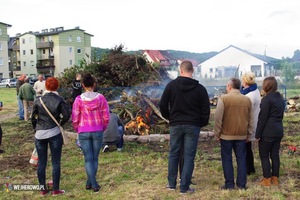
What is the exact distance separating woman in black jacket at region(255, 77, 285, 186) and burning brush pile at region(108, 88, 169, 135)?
423 cm

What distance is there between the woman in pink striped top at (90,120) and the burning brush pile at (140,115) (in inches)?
156

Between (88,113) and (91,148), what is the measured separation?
0.57m

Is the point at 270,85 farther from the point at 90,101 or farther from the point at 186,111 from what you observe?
the point at 90,101

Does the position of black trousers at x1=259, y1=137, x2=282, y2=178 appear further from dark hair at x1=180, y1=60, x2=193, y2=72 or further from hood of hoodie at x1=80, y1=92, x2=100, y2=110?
hood of hoodie at x1=80, y1=92, x2=100, y2=110

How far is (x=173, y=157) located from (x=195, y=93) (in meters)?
1.08

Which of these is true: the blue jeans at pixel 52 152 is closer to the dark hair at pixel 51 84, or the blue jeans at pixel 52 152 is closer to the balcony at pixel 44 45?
the dark hair at pixel 51 84

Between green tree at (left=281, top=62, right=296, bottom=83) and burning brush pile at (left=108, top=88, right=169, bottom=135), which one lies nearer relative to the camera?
burning brush pile at (left=108, top=88, right=169, bottom=135)

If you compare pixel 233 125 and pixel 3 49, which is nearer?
pixel 233 125

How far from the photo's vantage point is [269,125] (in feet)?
15.3

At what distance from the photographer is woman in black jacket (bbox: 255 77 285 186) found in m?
4.65

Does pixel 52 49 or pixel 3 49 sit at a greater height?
→ pixel 52 49

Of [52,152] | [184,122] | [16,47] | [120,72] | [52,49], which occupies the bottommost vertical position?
[52,152]

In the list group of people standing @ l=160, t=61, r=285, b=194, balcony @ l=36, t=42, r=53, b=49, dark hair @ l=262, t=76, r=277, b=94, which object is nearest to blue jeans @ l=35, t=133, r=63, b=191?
group of people standing @ l=160, t=61, r=285, b=194

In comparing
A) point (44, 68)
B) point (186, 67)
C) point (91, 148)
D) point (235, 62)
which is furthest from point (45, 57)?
point (186, 67)
